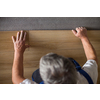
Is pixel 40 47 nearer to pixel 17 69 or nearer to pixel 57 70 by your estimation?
pixel 17 69

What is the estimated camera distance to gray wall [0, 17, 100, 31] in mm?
862

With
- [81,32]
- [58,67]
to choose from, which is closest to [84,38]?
[81,32]

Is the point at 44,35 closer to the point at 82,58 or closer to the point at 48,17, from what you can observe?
the point at 48,17

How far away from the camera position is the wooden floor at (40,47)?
0.84 m

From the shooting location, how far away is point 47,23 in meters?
0.89

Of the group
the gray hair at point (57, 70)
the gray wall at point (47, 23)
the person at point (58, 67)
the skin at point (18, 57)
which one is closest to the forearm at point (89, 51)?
the person at point (58, 67)

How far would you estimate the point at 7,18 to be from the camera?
86cm

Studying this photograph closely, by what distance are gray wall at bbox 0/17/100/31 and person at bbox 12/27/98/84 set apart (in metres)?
0.07

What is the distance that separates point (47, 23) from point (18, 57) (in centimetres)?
40

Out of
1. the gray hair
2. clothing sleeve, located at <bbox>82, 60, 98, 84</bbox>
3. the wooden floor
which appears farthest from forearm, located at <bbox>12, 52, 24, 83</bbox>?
clothing sleeve, located at <bbox>82, 60, 98, 84</bbox>

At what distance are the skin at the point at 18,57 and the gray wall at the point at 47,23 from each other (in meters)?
0.10

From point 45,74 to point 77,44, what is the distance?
57 cm

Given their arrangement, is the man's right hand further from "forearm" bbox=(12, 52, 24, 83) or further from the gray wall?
"forearm" bbox=(12, 52, 24, 83)

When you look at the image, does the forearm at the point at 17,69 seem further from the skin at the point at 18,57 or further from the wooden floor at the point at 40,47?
the wooden floor at the point at 40,47
